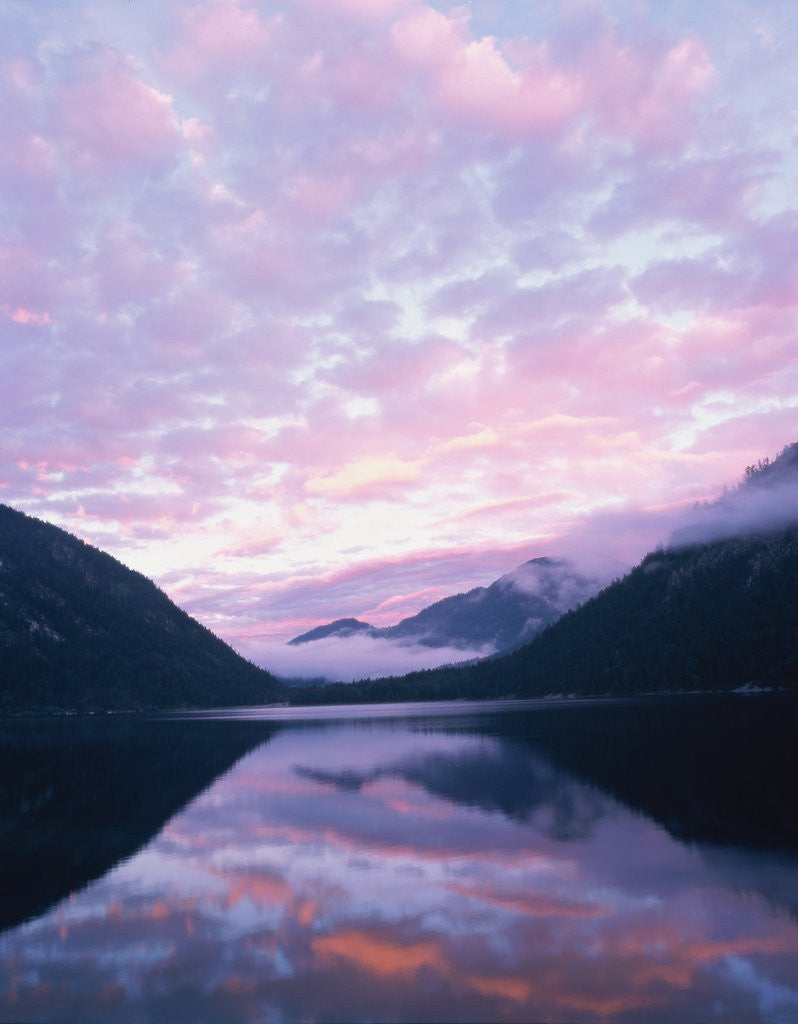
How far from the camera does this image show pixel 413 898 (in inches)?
1331

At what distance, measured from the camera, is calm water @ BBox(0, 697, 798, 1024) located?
921 inches

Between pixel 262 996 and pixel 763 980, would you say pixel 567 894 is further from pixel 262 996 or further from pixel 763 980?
pixel 262 996

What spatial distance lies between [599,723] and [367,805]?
306ft

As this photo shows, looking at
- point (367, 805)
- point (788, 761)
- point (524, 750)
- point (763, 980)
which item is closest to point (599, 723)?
point (524, 750)

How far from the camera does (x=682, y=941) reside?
27078 millimetres

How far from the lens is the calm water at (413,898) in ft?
76.7

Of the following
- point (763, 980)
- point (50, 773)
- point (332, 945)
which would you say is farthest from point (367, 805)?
point (50, 773)

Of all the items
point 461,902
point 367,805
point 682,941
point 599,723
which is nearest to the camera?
point 682,941

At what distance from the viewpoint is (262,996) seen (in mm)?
23641

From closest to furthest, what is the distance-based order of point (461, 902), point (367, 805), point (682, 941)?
point (682, 941) < point (461, 902) < point (367, 805)

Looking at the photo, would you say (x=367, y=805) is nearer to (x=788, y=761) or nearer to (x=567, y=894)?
(x=567, y=894)

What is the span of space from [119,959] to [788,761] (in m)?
62.9

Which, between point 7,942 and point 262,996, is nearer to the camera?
point 262,996

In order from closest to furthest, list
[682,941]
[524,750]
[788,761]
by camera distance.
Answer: [682,941], [788,761], [524,750]
